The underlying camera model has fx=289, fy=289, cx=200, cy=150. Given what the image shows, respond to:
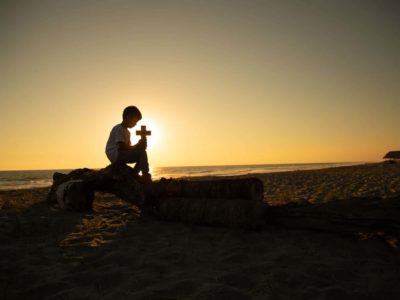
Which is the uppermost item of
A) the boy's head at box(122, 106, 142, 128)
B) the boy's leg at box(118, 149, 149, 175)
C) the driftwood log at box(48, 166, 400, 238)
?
the boy's head at box(122, 106, 142, 128)

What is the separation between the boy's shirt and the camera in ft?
22.4

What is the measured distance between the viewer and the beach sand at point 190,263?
9.04 ft

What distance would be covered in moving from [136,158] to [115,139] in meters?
0.67

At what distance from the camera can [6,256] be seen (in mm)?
3855

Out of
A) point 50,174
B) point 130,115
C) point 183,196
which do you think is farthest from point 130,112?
point 50,174

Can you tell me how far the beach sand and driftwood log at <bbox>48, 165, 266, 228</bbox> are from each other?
0.80 feet

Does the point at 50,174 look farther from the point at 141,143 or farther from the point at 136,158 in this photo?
the point at 141,143

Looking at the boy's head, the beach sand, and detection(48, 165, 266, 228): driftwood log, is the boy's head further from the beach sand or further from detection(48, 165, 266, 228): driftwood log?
the beach sand

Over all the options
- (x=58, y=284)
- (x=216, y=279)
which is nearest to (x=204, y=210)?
(x=216, y=279)

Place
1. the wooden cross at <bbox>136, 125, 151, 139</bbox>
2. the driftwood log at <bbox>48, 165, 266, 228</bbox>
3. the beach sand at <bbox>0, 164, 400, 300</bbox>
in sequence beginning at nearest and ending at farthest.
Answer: the beach sand at <bbox>0, 164, 400, 300</bbox> → the driftwood log at <bbox>48, 165, 266, 228</bbox> → the wooden cross at <bbox>136, 125, 151, 139</bbox>

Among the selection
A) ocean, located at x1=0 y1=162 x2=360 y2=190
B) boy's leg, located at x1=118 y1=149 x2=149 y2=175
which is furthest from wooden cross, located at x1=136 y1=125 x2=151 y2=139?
ocean, located at x1=0 y1=162 x2=360 y2=190

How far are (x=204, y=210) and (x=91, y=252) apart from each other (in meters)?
2.15

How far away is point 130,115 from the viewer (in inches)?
273

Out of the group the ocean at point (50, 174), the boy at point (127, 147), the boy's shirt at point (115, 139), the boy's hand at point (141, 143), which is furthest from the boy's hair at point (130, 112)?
the ocean at point (50, 174)
